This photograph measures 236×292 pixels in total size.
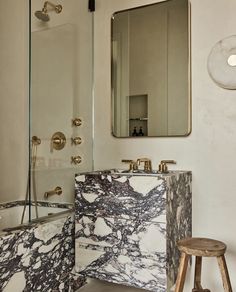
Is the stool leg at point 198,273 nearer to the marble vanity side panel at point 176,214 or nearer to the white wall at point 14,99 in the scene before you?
the marble vanity side panel at point 176,214

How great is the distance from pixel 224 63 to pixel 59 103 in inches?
45.8

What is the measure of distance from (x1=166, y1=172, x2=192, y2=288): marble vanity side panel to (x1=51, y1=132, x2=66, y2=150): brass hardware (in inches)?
33.7

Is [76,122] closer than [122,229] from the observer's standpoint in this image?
No

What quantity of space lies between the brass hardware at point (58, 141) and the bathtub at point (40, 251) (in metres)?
0.41

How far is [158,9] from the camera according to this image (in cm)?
227

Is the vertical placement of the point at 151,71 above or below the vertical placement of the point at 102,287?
above

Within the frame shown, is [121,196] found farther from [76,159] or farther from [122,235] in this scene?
[76,159]

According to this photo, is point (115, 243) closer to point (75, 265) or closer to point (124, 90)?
point (75, 265)

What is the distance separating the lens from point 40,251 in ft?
6.01

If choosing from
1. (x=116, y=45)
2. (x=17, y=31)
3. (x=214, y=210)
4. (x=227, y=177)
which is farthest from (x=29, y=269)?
(x=17, y=31)

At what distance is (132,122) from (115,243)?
918 millimetres

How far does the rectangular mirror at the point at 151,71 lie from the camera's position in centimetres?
218

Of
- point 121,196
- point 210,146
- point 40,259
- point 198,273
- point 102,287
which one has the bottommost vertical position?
point 102,287

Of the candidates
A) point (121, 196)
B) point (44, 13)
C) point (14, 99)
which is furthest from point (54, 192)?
point (44, 13)
